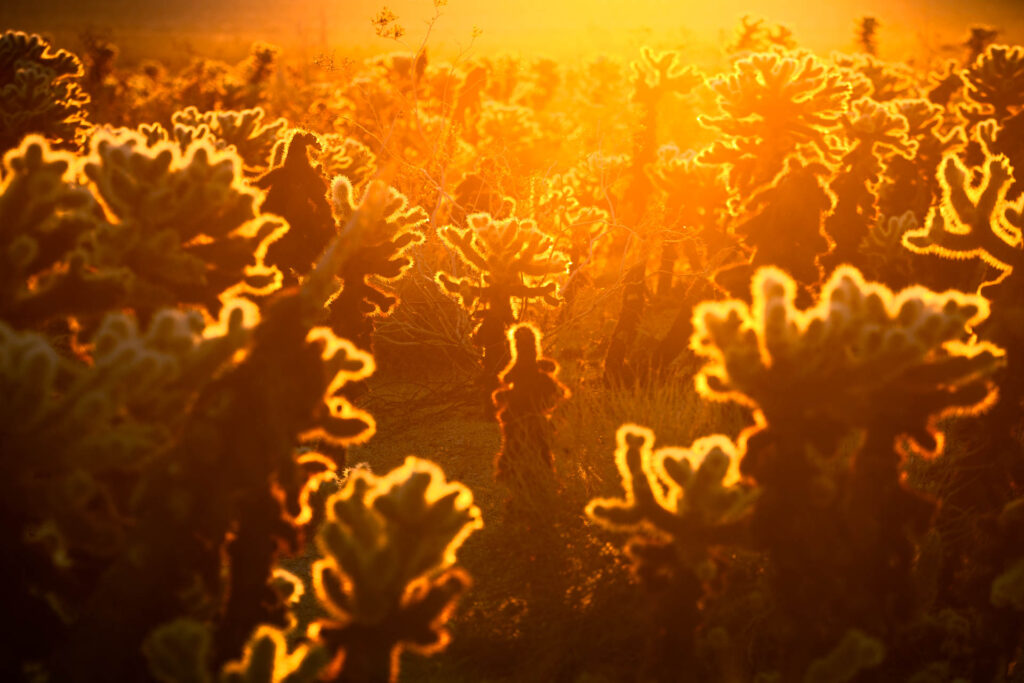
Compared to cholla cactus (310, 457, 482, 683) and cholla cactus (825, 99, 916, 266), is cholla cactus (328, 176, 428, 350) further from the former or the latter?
cholla cactus (825, 99, 916, 266)

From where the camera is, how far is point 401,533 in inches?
93.1

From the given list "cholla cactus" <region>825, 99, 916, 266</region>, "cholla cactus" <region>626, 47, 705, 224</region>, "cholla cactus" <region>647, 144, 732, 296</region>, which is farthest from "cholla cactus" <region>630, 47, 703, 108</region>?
"cholla cactus" <region>825, 99, 916, 266</region>

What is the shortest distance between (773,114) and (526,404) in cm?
242

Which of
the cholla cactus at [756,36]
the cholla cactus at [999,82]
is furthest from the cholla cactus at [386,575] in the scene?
the cholla cactus at [756,36]

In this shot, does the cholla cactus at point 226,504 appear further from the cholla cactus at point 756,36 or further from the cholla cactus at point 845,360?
the cholla cactus at point 756,36

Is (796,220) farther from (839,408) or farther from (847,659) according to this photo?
(847,659)

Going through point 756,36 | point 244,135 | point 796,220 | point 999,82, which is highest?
point 756,36

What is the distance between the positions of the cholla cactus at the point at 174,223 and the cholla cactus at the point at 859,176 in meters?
4.44

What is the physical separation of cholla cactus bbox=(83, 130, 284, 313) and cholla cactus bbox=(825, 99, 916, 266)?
14.6 feet

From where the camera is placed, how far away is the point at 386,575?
88.8 inches

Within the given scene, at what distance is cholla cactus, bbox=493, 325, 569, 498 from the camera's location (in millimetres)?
4848

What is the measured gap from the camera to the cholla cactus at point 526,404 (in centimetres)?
485

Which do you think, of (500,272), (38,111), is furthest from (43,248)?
(38,111)

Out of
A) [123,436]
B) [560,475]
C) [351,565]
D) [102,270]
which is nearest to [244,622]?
[351,565]
